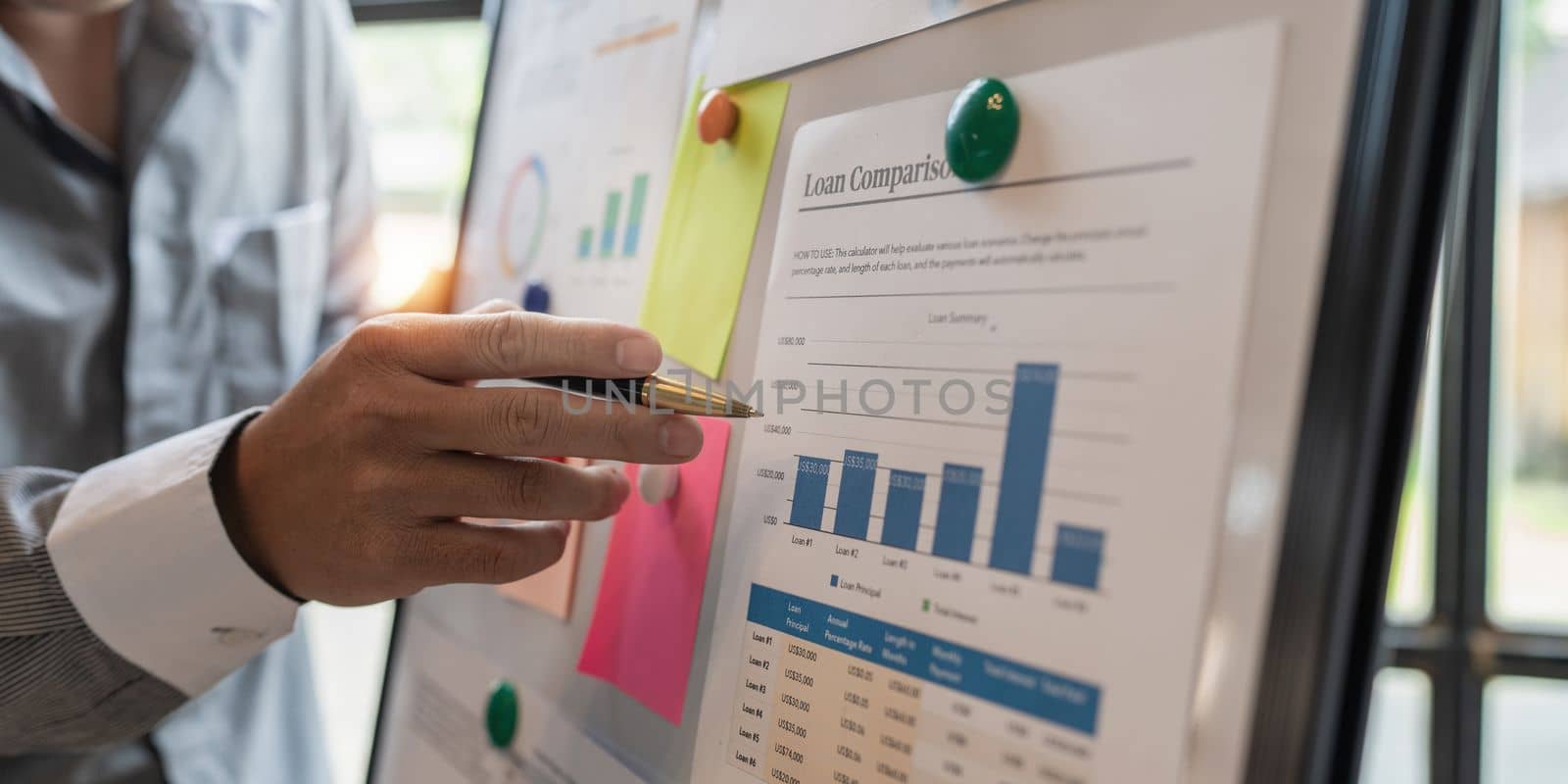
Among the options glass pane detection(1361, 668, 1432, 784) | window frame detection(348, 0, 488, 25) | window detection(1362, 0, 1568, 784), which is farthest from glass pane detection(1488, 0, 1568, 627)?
window frame detection(348, 0, 488, 25)

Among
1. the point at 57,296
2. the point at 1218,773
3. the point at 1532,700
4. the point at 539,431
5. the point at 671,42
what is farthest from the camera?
the point at 1532,700

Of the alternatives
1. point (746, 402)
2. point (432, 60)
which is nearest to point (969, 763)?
point (746, 402)

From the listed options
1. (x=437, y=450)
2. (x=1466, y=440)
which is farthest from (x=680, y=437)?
(x=1466, y=440)

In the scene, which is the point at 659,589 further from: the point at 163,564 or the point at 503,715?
the point at 163,564

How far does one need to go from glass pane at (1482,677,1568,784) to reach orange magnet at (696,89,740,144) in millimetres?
1662

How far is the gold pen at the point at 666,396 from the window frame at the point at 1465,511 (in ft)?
4.99

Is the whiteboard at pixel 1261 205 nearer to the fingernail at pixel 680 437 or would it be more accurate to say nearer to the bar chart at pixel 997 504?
the bar chart at pixel 997 504

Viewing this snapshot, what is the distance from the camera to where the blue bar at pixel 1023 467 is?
330 millimetres

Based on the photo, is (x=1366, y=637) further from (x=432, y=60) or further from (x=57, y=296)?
(x=432, y=60)

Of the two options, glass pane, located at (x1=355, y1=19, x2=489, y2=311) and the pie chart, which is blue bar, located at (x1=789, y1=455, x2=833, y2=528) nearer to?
the pie chart

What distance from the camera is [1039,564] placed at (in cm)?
33

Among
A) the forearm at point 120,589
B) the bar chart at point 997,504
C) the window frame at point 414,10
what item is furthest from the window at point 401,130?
the bar chart at point 997,504

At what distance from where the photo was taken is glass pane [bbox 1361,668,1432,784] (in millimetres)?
1517

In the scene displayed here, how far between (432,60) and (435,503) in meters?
1.52
